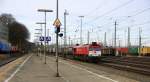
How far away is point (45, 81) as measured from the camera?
21188 millimetres

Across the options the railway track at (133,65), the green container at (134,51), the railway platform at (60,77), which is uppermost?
the green container at (134,51)

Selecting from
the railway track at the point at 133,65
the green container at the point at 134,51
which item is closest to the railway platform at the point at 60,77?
the railway track at the point at 133,65

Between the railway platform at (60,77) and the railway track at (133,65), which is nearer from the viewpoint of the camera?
the railway platform at (60,77)

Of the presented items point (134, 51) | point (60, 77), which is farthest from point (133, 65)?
point (134, 51)

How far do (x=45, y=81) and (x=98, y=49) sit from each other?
34.1 meters

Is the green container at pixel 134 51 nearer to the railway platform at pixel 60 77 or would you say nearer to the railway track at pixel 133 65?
the railway track at pixel 133 65

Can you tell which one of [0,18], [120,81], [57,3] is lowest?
[120,81]

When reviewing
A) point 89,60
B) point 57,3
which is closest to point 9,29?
point 89,60

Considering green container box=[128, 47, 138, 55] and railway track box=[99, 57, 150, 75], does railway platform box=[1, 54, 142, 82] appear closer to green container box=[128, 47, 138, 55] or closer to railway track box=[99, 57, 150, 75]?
railway track box=[99, 57, 150, 75]

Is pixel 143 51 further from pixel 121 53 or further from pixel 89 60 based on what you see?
pixel 89 60

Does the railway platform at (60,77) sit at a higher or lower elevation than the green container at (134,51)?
lower

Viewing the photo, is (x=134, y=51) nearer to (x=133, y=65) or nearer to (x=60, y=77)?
(x=133, y=65)

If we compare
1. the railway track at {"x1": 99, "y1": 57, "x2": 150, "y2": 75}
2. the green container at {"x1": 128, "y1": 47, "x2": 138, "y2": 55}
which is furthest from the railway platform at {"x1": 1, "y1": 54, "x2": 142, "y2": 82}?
the green container at {"x1": 128, "y1": 47, "x2": 138, "y2": 55}

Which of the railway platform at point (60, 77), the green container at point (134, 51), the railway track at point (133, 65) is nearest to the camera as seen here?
the railway platform at point (60, 77)
